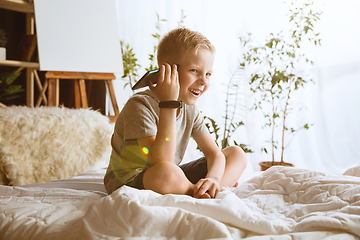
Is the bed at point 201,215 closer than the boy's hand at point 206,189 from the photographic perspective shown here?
Yes

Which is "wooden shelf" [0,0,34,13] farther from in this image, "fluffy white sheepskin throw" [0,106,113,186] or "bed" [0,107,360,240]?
"bed" [0,107,360,240]

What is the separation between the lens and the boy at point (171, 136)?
95 centimetres

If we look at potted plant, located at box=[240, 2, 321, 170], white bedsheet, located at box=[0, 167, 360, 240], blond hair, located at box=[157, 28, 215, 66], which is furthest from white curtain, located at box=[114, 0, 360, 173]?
white bedsheet, located at box=[0, 167, 360, 240]

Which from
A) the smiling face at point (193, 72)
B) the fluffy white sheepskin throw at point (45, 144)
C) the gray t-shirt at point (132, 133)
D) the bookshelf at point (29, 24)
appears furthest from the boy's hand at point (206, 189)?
the bookshelf at point (29, 24)

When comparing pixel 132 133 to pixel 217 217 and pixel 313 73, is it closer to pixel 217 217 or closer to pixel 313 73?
pixel 217 217

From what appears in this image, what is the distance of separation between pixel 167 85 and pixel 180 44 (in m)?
0.21

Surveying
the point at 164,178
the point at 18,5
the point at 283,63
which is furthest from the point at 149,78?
the point at 18,5

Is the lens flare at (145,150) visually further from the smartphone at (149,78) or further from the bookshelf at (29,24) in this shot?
the bookshelf at (29,24)

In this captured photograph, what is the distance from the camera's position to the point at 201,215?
0.65 metres

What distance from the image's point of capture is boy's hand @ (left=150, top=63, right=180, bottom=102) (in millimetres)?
1005

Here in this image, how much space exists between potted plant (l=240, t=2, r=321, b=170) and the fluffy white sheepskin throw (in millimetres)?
1245

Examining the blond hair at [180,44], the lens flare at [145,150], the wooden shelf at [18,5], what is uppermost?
the wooden shelf at [18,5]

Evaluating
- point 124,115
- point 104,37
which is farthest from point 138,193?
point 104,37

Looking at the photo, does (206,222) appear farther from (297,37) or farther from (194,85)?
(297,37)
